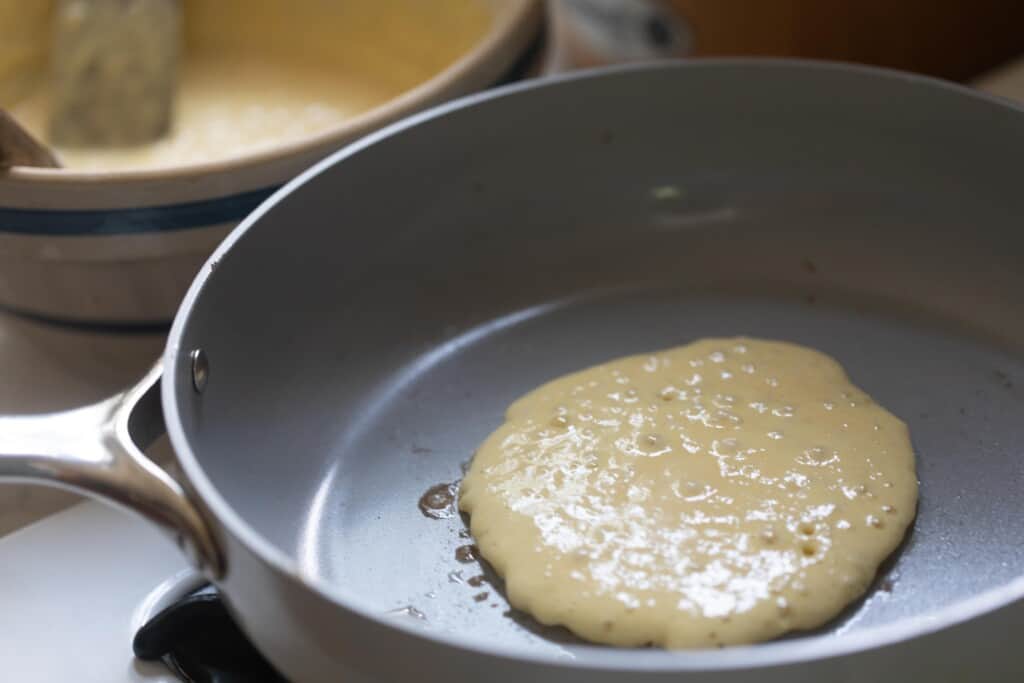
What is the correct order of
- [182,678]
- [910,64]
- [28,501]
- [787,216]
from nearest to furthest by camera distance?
[182,678]
[28,501]
[787,216]
[910,64]

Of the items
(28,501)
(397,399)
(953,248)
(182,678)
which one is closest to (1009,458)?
(953,248)

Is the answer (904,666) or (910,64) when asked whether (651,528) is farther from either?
(910,64)

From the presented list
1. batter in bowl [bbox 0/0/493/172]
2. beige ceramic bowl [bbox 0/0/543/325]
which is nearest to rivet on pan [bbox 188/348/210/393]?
beige ceramic bowl [bbox 0/0/543/325]

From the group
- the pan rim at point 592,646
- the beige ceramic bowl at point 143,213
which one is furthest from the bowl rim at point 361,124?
the pan rim at point 592,646

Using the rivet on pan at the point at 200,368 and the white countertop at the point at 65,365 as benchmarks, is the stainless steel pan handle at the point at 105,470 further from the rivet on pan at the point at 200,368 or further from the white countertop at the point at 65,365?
the white countertop at the point at 65,365

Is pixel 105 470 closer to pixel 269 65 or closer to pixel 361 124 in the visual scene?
pixel 361 124

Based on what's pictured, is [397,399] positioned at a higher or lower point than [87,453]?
lower
